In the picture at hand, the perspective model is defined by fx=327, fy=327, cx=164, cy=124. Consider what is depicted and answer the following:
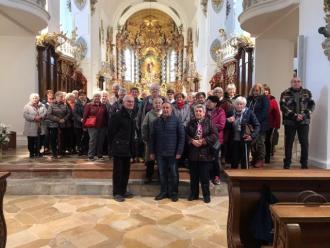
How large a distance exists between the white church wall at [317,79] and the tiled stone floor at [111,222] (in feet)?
7.44

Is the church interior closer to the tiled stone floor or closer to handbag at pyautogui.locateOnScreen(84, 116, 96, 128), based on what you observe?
the tiled stone floor

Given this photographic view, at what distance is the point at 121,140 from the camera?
4957 mm

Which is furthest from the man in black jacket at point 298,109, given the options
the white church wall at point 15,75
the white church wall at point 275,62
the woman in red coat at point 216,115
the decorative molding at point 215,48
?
the decorative molding at point 215,48

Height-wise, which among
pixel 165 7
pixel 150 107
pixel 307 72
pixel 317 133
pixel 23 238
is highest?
pixel 165 7

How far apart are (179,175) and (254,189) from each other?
3039 mm

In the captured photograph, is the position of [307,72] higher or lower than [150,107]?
higher

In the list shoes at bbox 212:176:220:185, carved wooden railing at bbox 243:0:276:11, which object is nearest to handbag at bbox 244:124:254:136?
shoes at bbox 212:176:220:185

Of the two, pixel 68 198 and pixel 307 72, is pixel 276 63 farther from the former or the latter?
pixel 68 198

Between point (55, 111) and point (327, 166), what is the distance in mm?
5343

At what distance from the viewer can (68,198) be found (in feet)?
17.2

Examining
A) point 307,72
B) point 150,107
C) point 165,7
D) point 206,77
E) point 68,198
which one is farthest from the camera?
point 165,7

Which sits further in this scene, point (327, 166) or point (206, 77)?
point (206, 77)

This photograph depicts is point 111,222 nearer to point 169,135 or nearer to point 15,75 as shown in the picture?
point 169,135

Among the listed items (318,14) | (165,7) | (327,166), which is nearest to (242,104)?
(327,166)
